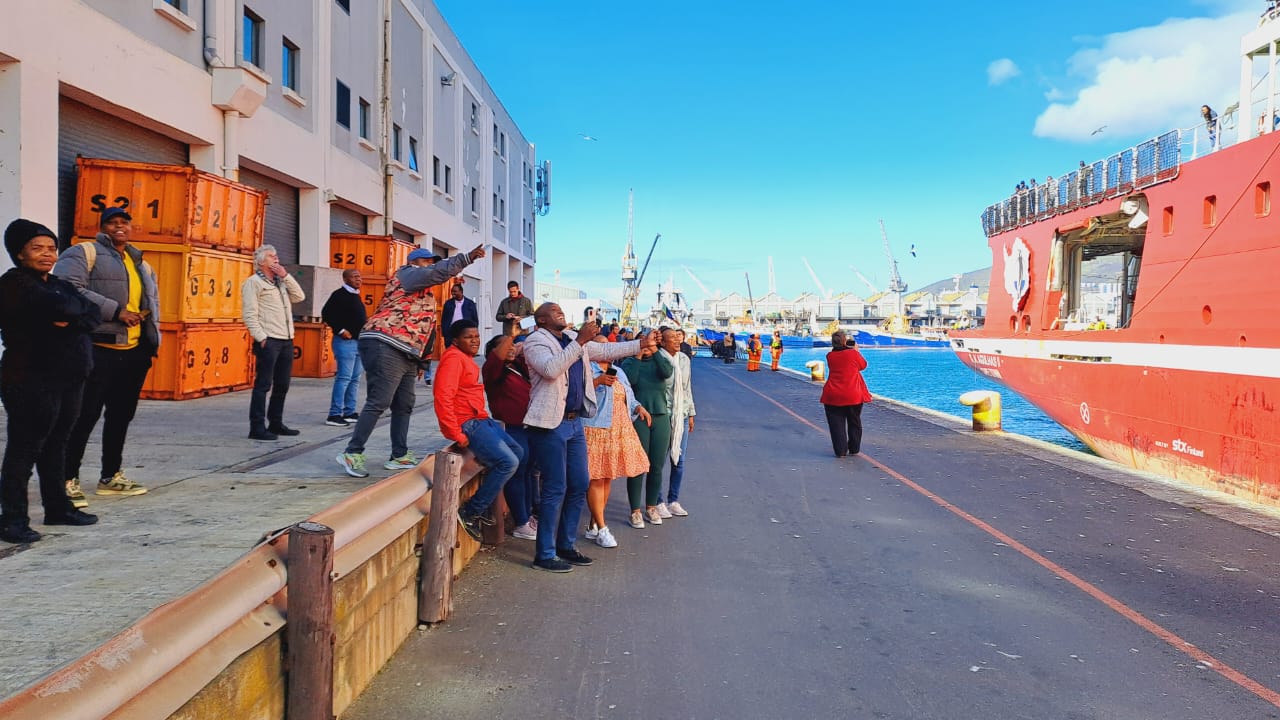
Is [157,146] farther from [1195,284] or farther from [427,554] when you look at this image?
[1195,284]

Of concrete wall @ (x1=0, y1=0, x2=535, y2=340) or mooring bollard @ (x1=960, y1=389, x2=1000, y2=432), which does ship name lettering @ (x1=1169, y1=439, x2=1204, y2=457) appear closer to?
mooring bollard @ (x1=960, y1=389, x2=1000, y2=432)

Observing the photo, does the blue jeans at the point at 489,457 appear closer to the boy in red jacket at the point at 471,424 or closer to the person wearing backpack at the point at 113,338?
the boy in red jacket at the point at 471,424

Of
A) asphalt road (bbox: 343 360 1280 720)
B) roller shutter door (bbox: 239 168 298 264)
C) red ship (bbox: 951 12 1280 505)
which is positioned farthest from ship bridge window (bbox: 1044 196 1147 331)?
roller shutter door (bbox: 239 168 298 264)

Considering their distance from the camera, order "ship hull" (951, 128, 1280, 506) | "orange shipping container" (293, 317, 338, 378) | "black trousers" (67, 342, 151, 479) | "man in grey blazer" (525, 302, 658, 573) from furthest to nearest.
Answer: "orange shipping container" (293, 317, 338, 378)
"ship hull" (951, 128, 1280, 506)
"man in grey blazer" (525, 302, 658, 573)
"black trousers" (67, 342, 151, 479)

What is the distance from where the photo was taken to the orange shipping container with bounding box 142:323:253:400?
11352 mm

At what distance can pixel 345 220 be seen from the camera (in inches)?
880

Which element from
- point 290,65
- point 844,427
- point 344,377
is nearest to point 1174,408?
point 844,427

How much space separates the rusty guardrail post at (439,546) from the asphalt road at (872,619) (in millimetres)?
141

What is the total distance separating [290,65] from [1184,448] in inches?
715

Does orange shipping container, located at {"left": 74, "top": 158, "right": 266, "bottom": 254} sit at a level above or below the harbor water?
above

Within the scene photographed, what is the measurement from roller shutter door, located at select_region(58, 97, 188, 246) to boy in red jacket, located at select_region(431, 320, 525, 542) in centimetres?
814

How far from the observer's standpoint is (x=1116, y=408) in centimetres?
1569

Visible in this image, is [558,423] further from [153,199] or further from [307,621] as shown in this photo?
[153,199]

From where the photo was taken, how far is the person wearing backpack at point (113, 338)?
5039 mm
